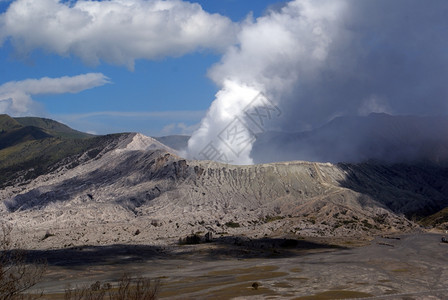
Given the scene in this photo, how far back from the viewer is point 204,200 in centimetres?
13462

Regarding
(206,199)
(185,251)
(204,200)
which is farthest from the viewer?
(206,199)

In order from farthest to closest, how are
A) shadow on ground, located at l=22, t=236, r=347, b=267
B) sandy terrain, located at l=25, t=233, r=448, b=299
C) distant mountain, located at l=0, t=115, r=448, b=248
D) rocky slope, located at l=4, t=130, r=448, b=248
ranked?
distant mountain, located at l=0, t=115, r=448, b=248 < rocky slope, located at l=4, t=130, r=448, b=248 < shadow on ground, located at l=22, t=236, r=347, b=267 < sandy terrain, located at l=25, t=233, r=448, b=299

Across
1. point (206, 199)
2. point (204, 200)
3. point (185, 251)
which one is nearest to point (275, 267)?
point (185, 251)

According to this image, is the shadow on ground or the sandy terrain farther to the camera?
the shadow on ground

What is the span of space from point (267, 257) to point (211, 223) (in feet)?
115

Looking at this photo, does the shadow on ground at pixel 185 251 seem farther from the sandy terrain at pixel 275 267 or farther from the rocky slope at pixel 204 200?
the rocky slope at pixel 204 200

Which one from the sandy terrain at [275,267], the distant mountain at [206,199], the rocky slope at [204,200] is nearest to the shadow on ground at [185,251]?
the sandy terrain at [275,267]

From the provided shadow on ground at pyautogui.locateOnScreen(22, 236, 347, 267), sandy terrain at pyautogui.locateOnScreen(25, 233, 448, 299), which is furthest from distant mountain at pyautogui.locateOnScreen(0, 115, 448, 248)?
sandy terrain at pyautogui.locateOnScreen(25, 233, 448, 299)

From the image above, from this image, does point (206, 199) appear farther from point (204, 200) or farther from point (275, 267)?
point (275, 267)

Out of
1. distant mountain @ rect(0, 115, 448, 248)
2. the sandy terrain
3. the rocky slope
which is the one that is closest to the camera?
the sandy terrain

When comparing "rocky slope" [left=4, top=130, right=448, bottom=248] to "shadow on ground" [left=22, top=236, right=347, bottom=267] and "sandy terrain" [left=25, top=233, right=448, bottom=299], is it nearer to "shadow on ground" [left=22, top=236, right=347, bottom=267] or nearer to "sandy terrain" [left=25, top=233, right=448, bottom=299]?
"shadow on ground" [left=22, top=236, right=347, bottom=267]

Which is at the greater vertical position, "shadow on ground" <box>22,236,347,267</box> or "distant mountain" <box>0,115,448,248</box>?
"distant mountain" <box>0,115,448,248</box>

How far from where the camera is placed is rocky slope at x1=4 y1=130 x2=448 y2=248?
11206cm

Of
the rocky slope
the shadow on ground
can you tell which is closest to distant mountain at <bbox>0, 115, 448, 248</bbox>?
the rocky slope
